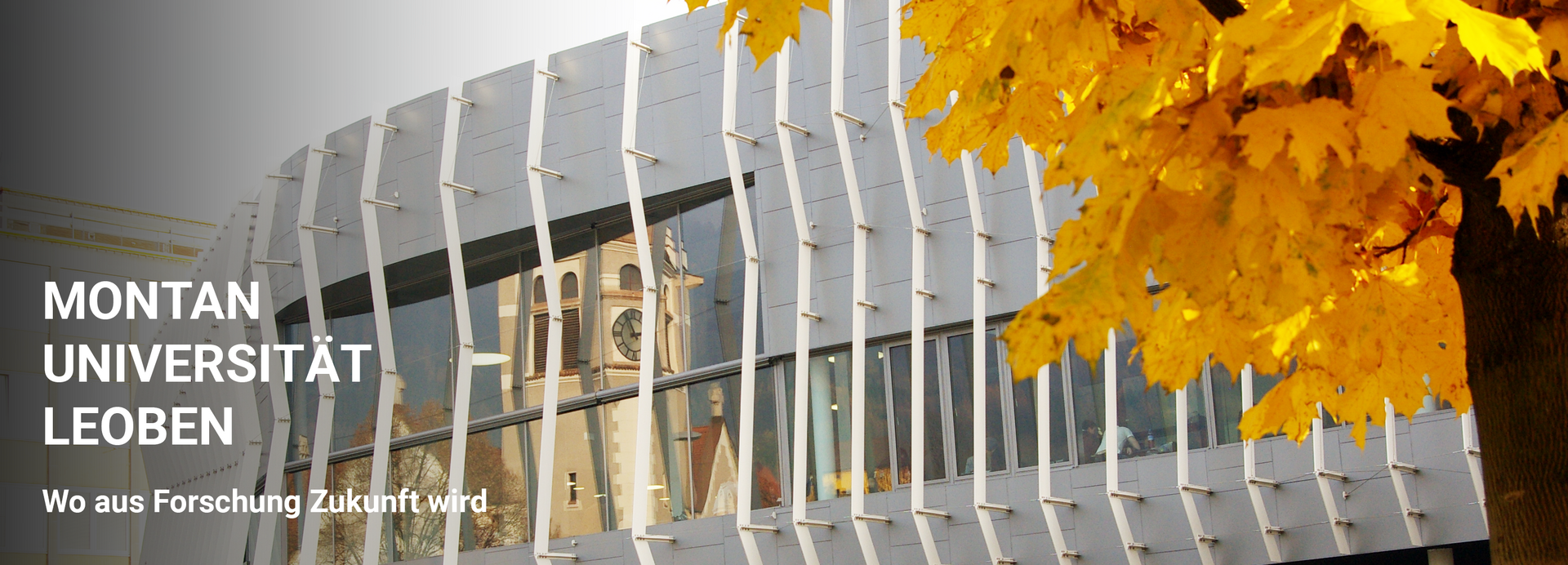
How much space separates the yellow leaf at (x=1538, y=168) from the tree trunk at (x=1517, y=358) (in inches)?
15.7

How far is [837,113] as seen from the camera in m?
13.0

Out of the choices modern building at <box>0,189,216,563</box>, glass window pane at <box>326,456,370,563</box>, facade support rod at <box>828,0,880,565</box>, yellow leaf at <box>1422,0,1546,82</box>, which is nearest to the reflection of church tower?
facade support rod at <box>828,0,880,565</box>

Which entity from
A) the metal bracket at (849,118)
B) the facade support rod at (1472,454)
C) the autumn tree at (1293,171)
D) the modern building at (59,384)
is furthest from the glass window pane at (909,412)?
the modern building at (59,384)

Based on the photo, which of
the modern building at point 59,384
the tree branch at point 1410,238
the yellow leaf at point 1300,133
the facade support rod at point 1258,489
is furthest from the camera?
the modern building at point 59,384

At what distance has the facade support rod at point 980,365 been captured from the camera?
38.7ft

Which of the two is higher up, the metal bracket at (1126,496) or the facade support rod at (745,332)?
the facade support rod at (745,332)

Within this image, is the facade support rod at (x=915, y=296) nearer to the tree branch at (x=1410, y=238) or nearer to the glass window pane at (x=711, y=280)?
the glass window pane at (x=711, y=280)

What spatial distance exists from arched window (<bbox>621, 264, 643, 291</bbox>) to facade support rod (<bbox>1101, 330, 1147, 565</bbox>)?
5230 mm

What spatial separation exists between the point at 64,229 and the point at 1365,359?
134 feet

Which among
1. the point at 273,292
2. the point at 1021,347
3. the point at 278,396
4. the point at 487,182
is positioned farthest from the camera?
the point at 273,292

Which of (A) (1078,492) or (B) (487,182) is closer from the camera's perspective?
(A) (1078,492)

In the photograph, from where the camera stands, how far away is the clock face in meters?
14.8

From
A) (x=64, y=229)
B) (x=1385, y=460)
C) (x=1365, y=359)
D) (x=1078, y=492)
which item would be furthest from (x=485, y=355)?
(x=64, y=229)

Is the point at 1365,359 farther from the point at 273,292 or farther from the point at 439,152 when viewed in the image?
the point at 273,292
